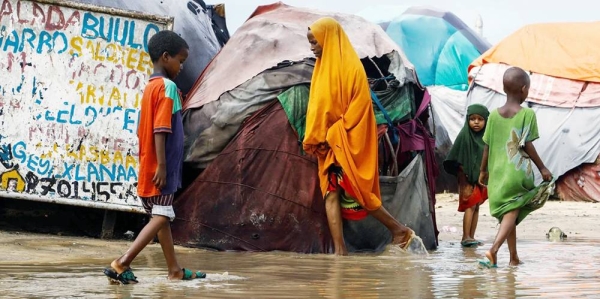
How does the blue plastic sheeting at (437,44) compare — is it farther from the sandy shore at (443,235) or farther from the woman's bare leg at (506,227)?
the woman's bare leg at (506,227)

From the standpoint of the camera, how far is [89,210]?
913 centimetres

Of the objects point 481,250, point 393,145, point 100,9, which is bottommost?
point 481,250

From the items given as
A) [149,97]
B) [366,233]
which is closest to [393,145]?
[366,233]

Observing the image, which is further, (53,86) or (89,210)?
(89,210)

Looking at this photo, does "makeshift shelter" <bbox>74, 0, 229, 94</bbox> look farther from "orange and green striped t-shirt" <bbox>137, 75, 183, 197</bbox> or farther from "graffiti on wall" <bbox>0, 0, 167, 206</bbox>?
"orange and green striped t-shirt" <bbox>137, 75, 183, 197</bbox>

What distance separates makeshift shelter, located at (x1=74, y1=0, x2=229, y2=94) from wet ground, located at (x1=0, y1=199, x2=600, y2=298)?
1793 mm

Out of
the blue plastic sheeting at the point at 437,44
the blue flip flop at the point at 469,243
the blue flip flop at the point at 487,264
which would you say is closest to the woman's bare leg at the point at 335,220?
the blue flip flop at the point at 487,264

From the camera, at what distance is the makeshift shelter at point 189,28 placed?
9.55 m

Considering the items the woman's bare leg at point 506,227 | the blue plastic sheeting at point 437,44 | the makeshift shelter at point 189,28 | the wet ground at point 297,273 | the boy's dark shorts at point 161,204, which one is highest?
the blue plastic sheeting at point 437,44

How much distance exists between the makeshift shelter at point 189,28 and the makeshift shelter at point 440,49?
11923 millimetres

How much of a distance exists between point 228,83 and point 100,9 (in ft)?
3.75

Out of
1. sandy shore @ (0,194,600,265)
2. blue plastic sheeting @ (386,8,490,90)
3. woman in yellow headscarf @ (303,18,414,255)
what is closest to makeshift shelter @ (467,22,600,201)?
sandy shore @ (0,194,600,265)

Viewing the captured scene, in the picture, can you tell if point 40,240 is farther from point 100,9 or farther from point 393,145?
point 393,145

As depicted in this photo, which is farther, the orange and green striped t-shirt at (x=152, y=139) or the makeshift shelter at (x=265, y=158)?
the makeshift shelter at (x=265, y=158)
